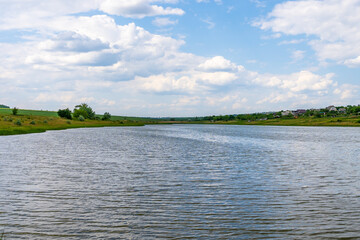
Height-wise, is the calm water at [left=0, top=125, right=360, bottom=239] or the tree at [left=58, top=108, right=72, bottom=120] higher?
the tree at [left=58, top=108, right=72, bottom=120]

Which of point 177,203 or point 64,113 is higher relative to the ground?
point 64,113

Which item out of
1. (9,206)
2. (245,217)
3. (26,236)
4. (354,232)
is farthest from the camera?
(9,206)

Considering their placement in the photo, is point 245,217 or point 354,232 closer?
Result: point 354,232

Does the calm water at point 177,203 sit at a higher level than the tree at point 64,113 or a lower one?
lower

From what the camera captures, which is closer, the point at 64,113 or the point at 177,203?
the point at 177,203

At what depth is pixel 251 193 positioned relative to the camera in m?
19.8

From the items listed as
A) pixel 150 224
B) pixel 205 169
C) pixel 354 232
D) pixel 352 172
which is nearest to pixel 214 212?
pixel 150 224

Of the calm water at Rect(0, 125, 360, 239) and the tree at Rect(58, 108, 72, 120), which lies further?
the tree at Rect(58, 108, 72, 120)

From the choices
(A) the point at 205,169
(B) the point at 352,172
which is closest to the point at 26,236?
(A) the point at 205,169

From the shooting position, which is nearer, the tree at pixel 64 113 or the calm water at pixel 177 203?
the calm water at pixel 177 203

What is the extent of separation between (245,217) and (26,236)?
10.3 metres

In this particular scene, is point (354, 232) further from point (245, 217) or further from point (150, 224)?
point (150, 224)

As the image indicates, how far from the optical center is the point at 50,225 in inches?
524

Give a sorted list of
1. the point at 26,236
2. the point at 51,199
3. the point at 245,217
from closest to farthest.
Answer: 1. the point at 26,236
2. the point at 245,217
3. the point at 51,199
